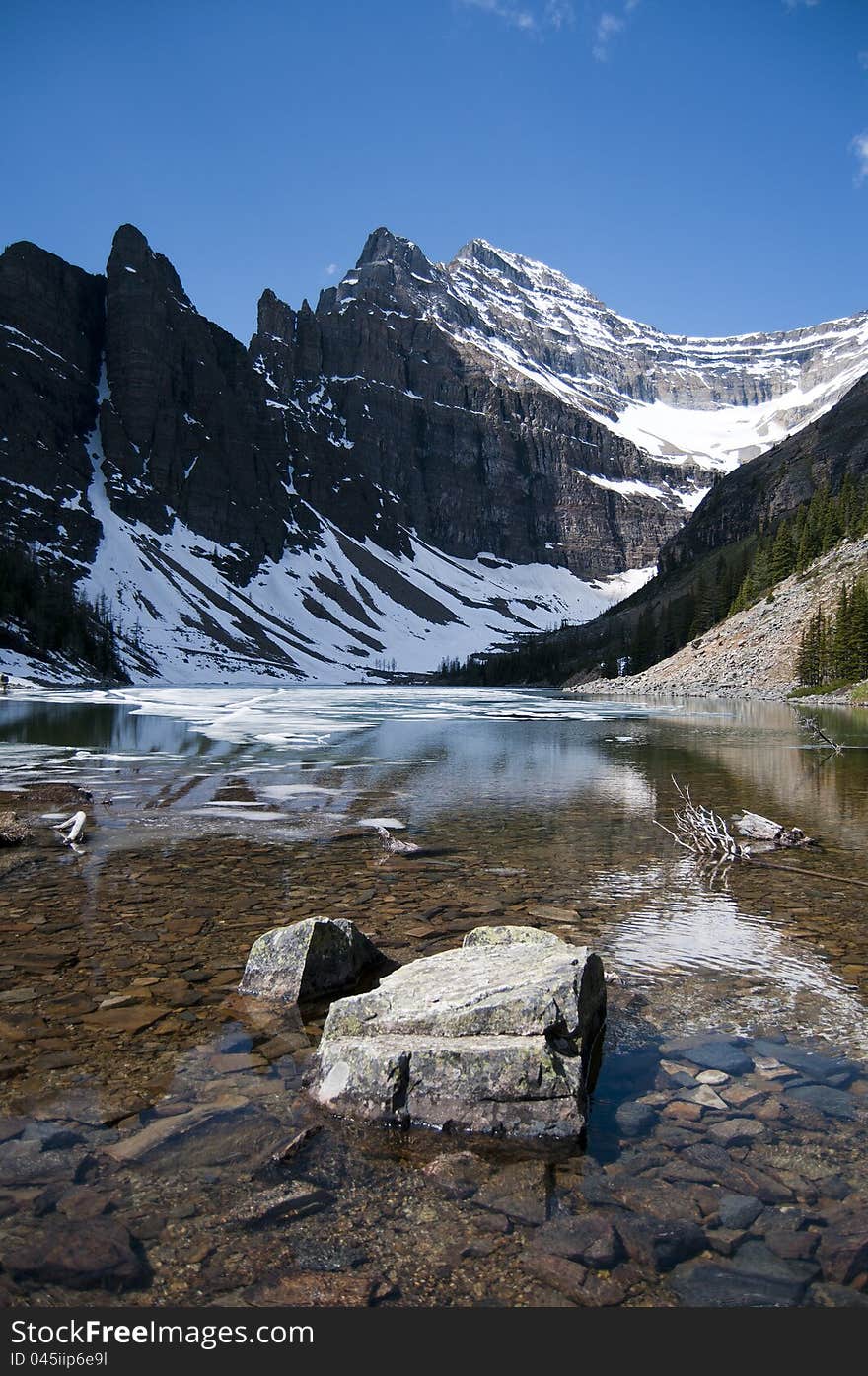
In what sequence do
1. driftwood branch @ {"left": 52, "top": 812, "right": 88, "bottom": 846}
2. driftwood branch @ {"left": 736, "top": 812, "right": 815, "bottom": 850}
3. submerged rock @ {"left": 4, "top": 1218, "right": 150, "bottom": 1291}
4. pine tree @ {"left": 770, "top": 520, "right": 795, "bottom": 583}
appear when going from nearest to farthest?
1. submerged rock @ {"left": 4, "top": 1218, "right": 150, "bottom": 1291}
2. driftwood branch @ {"left": 52, "top": 812, "right": 88, "bottom": 846}
3. driftwood branch @ {"left": 736, "top": 812, "right": 815, "bottom": 850}
4. pine tree @ {"left": 770, "top": 520, "right": 795, "bottom": 583}

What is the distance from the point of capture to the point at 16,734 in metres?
40.9

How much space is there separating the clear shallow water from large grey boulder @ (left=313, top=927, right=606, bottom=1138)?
12.0 inches

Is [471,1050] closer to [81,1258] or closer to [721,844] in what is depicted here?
[81,1258]

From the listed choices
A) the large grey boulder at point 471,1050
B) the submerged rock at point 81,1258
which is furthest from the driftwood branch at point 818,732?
the submerged rock at point 81,1258

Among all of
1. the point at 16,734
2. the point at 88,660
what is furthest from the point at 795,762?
the point at 88,660

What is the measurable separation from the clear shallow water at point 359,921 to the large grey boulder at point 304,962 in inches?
15.0

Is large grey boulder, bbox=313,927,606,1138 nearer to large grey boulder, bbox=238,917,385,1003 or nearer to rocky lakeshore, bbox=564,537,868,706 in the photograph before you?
large grey boulder, bbox=238,917,385,1003

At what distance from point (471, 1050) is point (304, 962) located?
9.15ft

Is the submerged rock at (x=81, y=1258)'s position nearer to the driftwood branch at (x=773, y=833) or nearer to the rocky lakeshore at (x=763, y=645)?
the driftwood branch at (x=773, y=833)

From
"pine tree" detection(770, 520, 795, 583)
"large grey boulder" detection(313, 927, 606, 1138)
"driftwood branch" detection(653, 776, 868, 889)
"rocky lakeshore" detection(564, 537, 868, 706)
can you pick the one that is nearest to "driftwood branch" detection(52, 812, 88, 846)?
"large grey boulder" detection(313, 927, 606, 1138)

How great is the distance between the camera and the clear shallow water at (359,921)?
5387 millimetres

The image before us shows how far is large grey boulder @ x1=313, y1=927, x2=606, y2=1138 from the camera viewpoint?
6.05 meters

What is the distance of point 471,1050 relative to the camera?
6.22m

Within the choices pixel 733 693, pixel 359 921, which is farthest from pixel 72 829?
pixel 733 693
